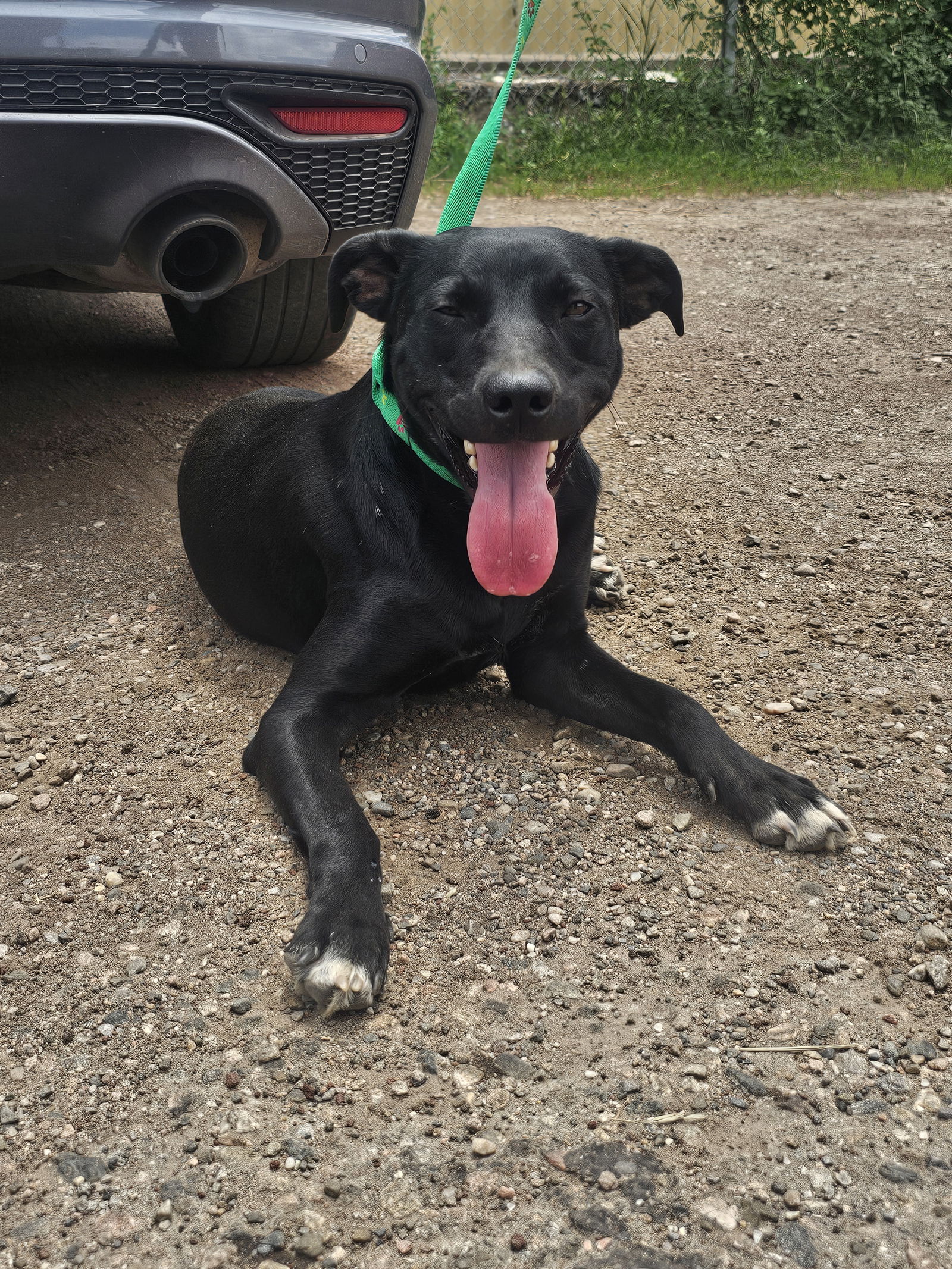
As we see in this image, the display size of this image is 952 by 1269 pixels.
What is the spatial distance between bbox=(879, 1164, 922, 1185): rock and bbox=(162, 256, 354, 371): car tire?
340 centimetres

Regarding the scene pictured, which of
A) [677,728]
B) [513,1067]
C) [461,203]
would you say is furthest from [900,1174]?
[461,203]

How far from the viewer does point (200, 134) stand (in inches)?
123

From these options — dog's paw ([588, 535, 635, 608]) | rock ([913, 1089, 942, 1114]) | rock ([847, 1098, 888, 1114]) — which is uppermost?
rock ([913, 1089, 942, 1114])

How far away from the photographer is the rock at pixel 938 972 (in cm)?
210

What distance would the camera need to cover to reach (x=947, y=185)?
766 cm

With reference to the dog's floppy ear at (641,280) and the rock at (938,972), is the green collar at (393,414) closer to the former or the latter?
the dog's floppy ear at (641,280)

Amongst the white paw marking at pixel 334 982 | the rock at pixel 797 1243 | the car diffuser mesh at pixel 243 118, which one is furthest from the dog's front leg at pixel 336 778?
the car diffuser mesh at pixel 243 118

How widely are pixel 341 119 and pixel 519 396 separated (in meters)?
1.48

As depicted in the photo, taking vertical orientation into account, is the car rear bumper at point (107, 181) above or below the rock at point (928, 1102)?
above

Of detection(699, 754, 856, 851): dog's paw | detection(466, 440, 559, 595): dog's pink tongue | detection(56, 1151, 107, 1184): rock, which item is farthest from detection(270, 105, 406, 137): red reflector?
detection(56, 1151, 107, 1184): rock

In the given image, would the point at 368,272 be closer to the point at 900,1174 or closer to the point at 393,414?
the point at 393,414

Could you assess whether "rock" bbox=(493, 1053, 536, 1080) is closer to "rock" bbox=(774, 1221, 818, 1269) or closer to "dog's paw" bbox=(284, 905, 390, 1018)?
"dog's paw" bbox=(284, 905, 390, 1018)

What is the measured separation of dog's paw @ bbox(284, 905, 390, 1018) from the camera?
207cm

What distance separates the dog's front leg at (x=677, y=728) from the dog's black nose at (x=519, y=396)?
0.69 meters
